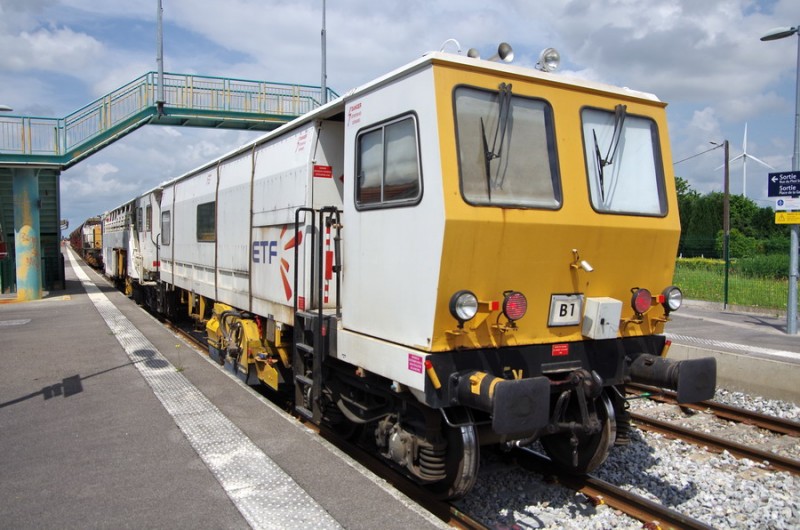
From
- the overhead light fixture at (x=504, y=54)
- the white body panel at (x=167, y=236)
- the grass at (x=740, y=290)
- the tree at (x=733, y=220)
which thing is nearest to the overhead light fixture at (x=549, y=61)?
the overhead light fixture at (x=504, y=54)

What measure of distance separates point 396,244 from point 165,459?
9.05 ft

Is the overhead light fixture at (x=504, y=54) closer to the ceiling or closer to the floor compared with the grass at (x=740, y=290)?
closer to the ceiling

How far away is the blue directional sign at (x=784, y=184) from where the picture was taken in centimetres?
1320

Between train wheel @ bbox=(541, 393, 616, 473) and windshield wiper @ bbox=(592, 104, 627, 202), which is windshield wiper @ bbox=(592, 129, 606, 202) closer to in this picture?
windshield wiper @ bbox=(592, 104, 627, 202)

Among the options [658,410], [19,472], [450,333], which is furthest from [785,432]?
[19,472]

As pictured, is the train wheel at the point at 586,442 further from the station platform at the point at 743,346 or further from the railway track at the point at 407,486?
the station platform at the point at 743,346

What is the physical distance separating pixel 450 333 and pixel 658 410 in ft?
18.0

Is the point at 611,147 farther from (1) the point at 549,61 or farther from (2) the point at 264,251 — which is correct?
(2) the point at 264,251

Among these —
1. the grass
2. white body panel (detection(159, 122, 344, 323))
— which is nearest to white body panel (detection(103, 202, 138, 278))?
white body panel (detection(159, 122, 344, 323))

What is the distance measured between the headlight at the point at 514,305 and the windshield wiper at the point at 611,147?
1200 millimetres

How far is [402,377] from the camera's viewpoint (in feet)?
14.5

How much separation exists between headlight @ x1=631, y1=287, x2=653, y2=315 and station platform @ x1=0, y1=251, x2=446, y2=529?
2.34 metres

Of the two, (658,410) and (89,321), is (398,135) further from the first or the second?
(89,321)

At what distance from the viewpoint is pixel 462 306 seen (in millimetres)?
4129
